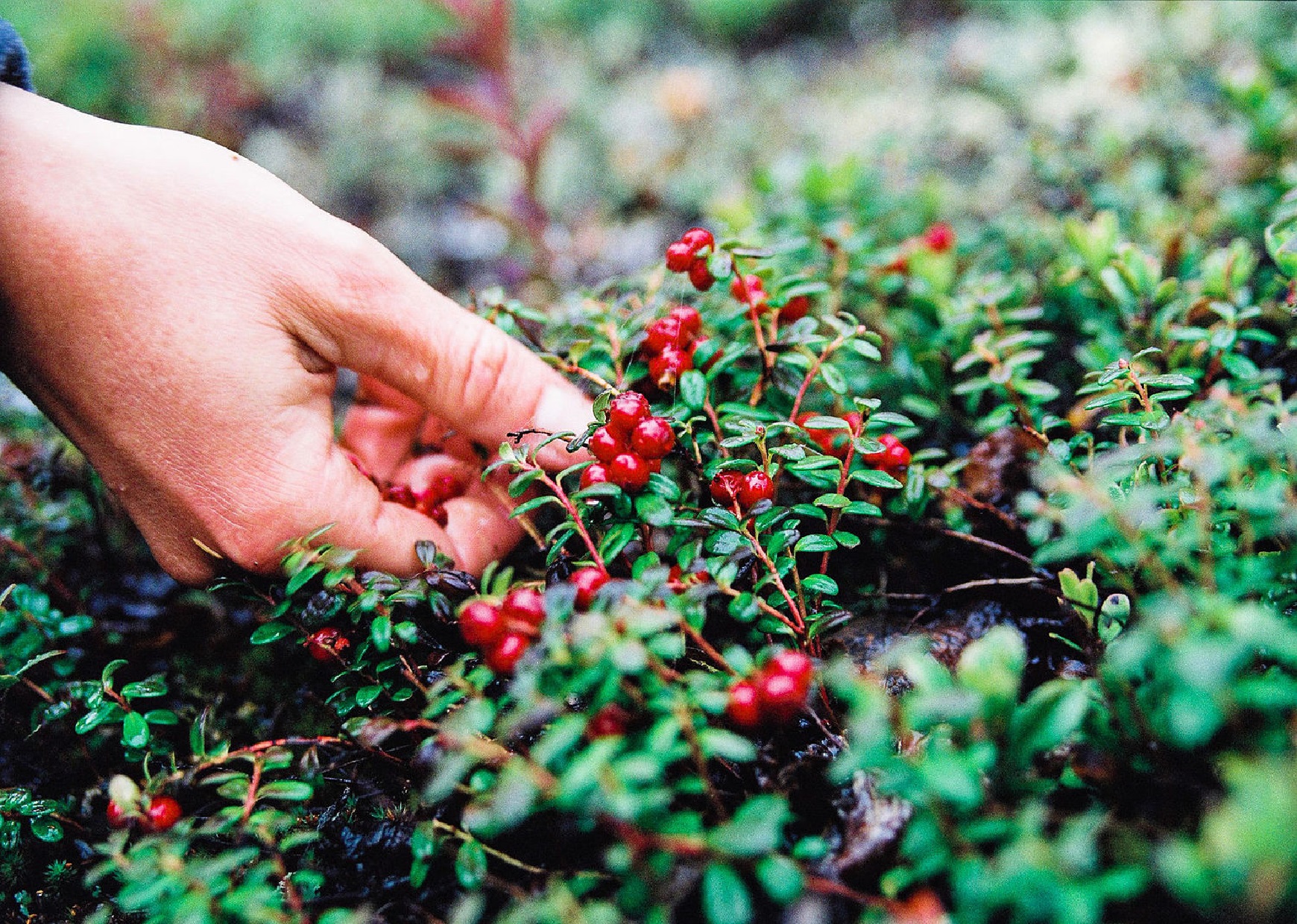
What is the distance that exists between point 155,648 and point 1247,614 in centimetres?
251

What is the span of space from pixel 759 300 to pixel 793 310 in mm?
177

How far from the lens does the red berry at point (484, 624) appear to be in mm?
1297

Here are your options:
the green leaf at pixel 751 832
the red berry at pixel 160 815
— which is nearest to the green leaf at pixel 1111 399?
the green leaf at pixel 751 832

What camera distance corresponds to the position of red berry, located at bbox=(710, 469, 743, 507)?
1610 mm

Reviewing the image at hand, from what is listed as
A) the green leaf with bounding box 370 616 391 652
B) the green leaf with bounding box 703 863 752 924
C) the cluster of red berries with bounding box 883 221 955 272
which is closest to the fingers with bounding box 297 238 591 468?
the green leaf with bounding box 370 616 391 652

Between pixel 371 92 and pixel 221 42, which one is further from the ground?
pixel 221 42

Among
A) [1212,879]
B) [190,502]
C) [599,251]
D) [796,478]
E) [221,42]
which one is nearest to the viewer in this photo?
[1212,879]

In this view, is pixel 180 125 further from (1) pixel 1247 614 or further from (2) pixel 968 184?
(1) pixel 1247 614

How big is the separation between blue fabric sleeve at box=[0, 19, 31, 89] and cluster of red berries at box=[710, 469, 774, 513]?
1.91 meters

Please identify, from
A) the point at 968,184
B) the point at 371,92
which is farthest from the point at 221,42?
the point at 968,184

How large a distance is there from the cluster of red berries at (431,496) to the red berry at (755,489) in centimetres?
77

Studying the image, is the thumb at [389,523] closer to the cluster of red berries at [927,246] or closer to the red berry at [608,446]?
the red berry at [608,446]

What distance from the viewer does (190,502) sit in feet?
5.75

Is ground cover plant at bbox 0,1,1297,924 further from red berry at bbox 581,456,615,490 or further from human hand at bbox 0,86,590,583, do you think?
human hand at bbox 0,86,590,583
